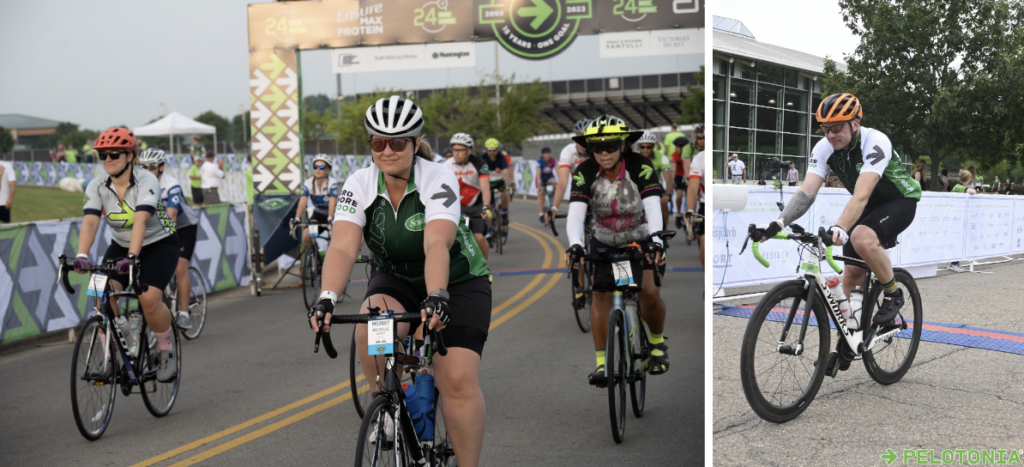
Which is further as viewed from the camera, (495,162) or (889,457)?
(495,162)

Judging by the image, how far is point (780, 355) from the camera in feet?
12.5

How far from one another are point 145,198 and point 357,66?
11.1 m

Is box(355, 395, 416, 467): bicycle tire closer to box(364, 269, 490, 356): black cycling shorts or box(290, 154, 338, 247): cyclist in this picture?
box(364, 269, 490, 356): black cycling shorts

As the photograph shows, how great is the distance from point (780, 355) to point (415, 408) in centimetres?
147

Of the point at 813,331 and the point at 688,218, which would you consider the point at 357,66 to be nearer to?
the point at 688,218

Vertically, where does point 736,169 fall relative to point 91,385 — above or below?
above

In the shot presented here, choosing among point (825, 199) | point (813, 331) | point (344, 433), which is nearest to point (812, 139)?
point (825, 199)

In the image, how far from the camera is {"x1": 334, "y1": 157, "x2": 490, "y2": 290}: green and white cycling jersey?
4078mm

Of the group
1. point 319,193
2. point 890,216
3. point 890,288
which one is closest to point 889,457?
point 890,288

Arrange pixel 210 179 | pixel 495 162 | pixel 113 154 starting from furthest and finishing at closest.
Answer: pixel 210 179 → pixel 495 162 → pixel 113 154

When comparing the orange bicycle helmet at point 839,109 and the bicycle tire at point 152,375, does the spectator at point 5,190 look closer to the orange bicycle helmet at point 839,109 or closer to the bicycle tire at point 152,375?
the bicycle tire at point 152,375

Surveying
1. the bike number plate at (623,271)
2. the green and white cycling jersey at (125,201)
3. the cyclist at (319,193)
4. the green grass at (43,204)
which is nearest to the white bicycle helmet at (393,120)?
the bike number plate at (623,271)

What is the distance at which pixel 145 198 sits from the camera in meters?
6.80

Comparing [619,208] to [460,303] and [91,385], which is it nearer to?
[460,303]
